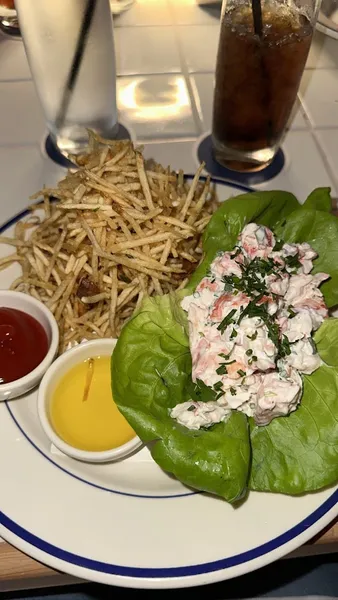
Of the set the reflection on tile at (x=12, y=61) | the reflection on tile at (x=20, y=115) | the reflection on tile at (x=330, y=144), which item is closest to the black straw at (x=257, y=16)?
the reflection on tile at (x=330, y=144)

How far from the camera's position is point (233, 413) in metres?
1.35

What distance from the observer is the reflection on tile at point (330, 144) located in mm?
2248

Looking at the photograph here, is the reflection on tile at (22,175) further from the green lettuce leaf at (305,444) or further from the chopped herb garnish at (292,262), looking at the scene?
the green lettuce leaf at (305,444)

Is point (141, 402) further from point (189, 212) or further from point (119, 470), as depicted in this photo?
point (189, 212)

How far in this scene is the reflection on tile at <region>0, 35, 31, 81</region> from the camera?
8.53ft

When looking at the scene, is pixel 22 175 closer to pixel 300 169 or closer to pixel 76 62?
pixel 76 62

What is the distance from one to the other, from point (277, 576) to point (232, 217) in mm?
1168

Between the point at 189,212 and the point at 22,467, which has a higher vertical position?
the point at 189,212

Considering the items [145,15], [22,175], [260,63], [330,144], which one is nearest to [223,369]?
[260,63]

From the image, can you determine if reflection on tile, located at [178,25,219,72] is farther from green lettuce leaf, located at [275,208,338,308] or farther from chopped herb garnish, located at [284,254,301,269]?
chopped herb garnish, located at [284,254,301,269]

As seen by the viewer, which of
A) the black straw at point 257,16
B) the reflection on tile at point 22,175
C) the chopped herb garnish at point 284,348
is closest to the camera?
the chopped herb garnish at point 284,348

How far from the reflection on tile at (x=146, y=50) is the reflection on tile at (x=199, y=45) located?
51mm

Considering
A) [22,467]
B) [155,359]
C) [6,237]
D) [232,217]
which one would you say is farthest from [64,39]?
[22,467]

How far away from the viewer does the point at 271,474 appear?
1.32 meters
